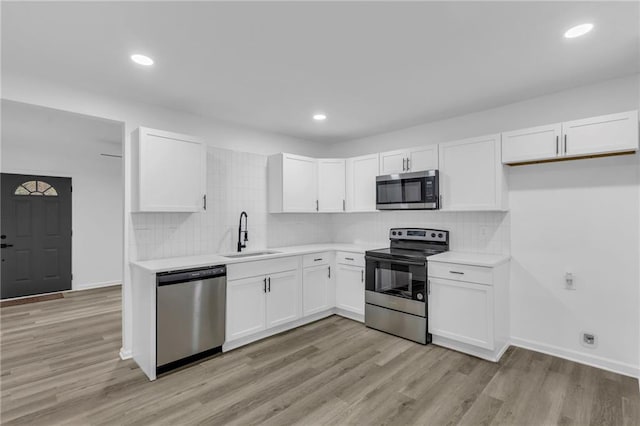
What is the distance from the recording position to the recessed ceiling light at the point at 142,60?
7.72ft

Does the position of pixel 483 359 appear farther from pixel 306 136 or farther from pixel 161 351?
pixel 306 136

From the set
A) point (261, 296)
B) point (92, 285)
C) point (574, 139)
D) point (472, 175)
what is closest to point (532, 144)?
point (574, 139)

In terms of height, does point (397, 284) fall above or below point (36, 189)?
below

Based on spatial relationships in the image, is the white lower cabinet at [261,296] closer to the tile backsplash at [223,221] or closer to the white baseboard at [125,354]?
the tile backsplash at [223,221]

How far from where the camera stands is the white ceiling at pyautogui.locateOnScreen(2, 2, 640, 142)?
185cm

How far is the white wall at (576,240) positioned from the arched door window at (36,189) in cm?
689

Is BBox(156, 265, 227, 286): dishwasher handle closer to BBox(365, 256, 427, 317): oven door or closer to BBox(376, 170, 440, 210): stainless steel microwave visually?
BBox(365, 256, 427, 317): oven door

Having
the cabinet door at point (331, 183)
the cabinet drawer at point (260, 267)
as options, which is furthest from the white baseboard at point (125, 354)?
the cabinet door at point (331, 183)

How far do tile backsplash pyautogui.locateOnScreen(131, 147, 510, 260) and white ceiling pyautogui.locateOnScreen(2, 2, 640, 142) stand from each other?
946 millimetres

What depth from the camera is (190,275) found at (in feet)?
9.46

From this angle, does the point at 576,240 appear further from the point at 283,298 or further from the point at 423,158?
the point at 283,298

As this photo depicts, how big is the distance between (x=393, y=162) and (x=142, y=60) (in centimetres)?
287

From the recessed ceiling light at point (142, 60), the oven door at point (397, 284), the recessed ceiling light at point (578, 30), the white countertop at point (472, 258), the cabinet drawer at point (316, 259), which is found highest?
the recessed ceiling light at point (578, 30)

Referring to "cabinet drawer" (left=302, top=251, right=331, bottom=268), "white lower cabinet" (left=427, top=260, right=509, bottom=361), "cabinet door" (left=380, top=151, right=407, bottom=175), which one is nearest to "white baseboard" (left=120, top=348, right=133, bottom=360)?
"cabinet drawer" (left=302, top=251, right=331, bottom=268)
